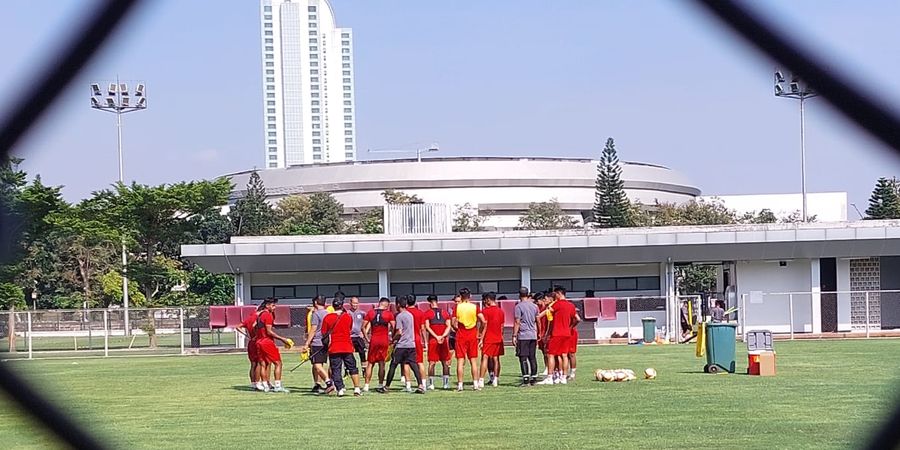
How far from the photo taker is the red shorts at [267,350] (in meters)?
17.1

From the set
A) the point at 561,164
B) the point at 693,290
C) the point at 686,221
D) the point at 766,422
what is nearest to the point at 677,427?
the point at 766,422

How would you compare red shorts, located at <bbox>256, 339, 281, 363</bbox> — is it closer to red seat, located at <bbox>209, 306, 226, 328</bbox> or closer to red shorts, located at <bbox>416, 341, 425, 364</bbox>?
red shorts, located at <bbox>416, 341, 425, 364</bbox>

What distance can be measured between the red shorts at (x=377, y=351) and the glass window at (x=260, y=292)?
71.1ft

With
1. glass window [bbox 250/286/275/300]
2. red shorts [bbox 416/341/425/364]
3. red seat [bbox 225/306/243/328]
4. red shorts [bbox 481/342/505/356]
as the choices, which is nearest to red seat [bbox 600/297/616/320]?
red seat [bbox 225/306/243/328]

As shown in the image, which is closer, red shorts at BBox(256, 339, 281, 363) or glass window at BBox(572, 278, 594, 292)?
red shorts at BBox(256, 339, 281, 363)

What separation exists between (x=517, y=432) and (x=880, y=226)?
26.9 meters

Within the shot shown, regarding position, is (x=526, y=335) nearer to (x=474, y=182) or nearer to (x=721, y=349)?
(x=721, y=349)

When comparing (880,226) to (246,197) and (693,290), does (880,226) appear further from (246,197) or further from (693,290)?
(246,197)

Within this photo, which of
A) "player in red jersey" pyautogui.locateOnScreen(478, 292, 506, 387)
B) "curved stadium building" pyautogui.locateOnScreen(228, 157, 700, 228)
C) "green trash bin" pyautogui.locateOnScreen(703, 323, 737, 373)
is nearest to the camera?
"player in red jersey" pyautogui.locateOnScreen(478, 292, 506, 387)

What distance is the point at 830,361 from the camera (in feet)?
70.5

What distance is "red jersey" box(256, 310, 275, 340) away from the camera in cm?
1717

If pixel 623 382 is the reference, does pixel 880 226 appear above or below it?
above

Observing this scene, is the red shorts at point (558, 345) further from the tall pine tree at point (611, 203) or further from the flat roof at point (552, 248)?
the tall pine tree at point (611, 203)

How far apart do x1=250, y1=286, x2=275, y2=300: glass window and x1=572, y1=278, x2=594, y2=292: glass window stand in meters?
10.3
